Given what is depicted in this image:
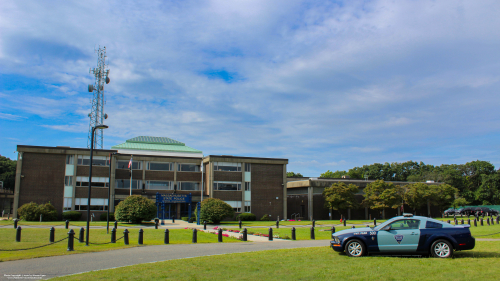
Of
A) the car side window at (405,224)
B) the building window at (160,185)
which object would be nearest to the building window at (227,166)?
the building window at (160,185)

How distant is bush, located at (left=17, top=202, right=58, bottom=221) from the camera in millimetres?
41406

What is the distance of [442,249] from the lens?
12398mm

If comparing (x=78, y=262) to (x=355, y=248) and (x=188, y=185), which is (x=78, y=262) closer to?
(x=355, y=248)

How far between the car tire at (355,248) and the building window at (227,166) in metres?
40.7

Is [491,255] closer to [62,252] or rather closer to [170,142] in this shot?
[62,252]

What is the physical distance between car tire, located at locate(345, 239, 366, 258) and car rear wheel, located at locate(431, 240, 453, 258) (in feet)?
7.32

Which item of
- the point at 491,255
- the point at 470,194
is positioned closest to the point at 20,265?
the point at 491,255

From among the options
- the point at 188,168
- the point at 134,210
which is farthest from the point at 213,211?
the point at 188,168

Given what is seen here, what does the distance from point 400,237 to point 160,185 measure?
1731 inches

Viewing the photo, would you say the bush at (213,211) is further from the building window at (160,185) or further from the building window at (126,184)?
the building window at (126,184)

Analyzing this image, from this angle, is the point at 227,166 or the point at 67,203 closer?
the point at 67,203

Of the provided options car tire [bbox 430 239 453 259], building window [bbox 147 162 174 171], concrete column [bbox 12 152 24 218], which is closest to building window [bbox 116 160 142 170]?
building window [bbox 147 162 174 171]

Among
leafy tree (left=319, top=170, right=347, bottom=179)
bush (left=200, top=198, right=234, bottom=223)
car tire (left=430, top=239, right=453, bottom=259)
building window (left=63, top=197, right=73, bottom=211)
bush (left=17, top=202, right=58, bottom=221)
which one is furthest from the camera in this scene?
leafy tree (left=319, top=170, right=347, bottom=179)

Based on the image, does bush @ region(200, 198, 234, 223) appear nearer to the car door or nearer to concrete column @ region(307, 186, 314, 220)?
concrete column @ region(307, 186, 314, 220)
